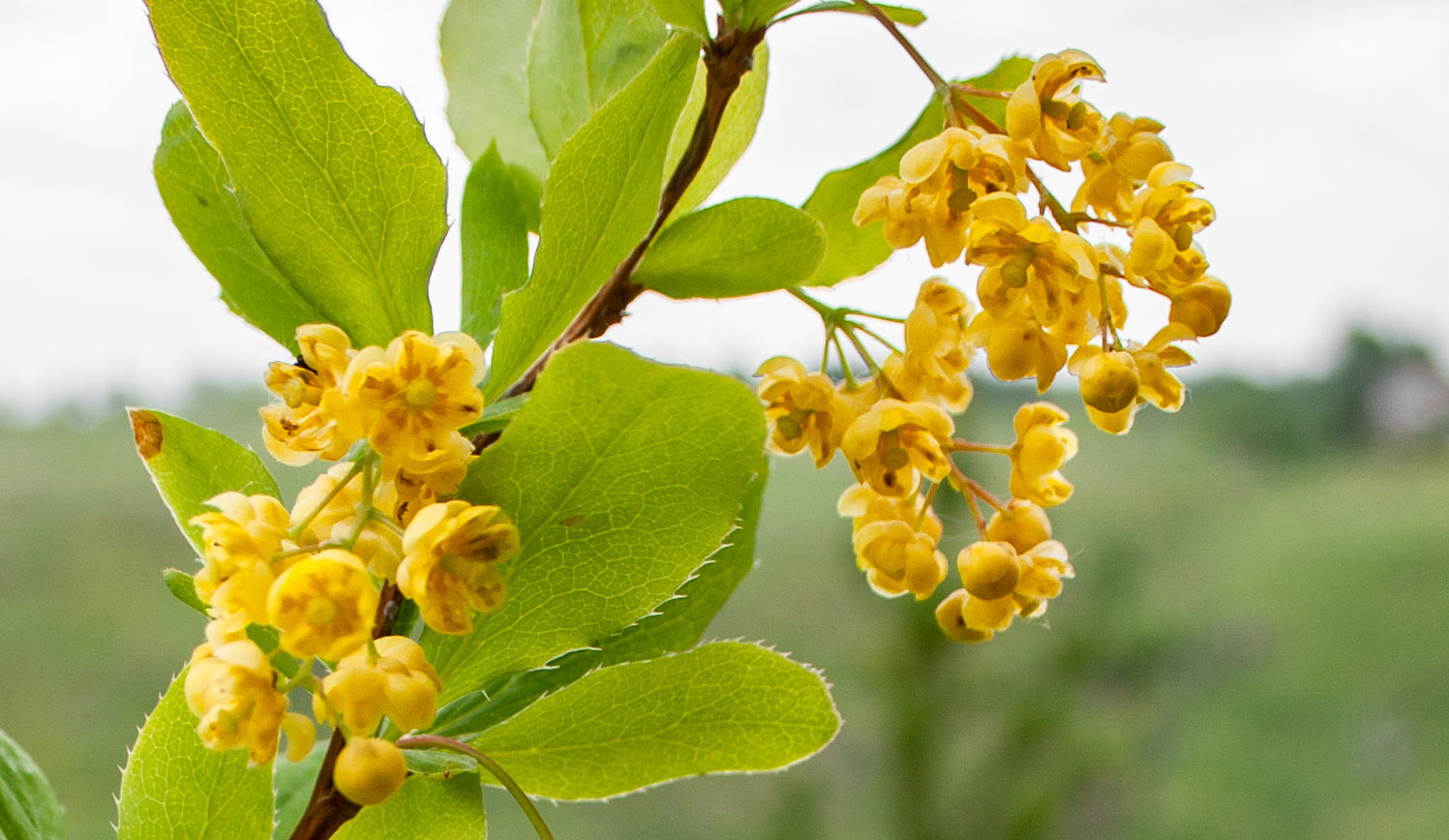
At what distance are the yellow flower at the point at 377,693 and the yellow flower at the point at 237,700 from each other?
14 millimetres

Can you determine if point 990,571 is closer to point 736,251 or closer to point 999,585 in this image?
point 999,585

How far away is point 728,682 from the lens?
46cm

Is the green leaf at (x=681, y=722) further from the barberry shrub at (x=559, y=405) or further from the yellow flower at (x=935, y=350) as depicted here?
the yellow flower at (x=935, y=350)

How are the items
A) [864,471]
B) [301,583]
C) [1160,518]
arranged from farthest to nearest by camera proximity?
[1160,518] < [864,471] < [301,583]

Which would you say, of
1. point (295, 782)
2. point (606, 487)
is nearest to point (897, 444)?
point (606, 487)

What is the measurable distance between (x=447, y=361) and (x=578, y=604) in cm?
10

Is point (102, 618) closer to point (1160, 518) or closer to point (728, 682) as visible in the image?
point (1160, 518)

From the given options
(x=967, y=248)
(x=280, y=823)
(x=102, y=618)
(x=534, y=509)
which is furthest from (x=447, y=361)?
(x=102, y=618)

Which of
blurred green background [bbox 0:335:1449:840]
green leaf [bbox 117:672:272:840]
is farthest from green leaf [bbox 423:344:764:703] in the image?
blurred green background [bbox 0:335:1449:840]

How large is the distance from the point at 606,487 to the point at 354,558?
0.09 m

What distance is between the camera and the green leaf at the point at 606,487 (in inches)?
13.9

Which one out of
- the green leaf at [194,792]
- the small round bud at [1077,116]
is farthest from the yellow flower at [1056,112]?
the green leaf at [194,792]

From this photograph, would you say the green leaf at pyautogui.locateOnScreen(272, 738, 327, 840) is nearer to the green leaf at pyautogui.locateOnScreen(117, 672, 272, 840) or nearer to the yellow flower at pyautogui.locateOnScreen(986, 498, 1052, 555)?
the green leaf at pyautogui.locateOnScreen(117, 672, 272, 840)

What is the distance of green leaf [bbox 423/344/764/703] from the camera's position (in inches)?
13.9
